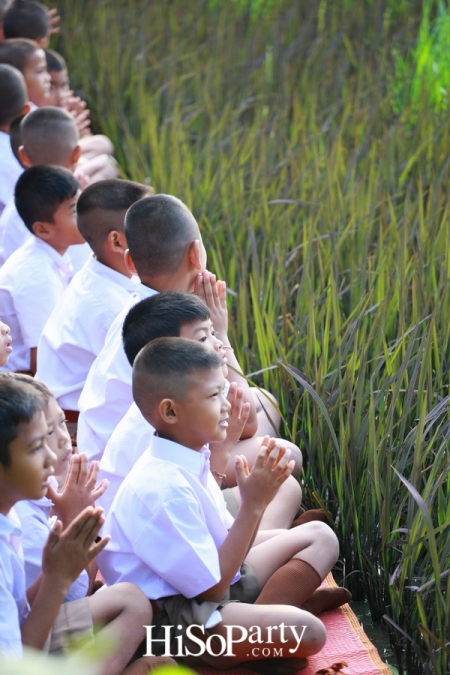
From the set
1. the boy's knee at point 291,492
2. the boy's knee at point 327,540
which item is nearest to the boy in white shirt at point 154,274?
the boy's knee at point 291,492

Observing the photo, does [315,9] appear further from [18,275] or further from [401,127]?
[18,275]

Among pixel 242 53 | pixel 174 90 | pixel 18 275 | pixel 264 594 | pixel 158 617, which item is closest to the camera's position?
pixel 158 617

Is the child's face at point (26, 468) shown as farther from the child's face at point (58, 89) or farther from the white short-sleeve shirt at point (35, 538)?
the child's face at point (58, 89)

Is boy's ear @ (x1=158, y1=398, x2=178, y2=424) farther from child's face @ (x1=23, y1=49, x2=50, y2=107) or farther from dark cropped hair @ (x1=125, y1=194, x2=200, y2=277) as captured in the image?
child's face @ (x1=23, y1=49, x2=50, y2=107)

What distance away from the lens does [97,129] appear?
5531 millimetres

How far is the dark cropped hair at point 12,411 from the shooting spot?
1.51 meters

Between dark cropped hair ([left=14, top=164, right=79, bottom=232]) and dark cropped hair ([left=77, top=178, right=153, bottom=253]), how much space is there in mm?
259

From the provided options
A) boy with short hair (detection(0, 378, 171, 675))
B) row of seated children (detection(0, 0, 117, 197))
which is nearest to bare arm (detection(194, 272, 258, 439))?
boy with short hair (detection(0, 378, 171, 675))

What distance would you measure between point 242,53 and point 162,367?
4642mm

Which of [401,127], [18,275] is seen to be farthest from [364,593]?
[401,127]

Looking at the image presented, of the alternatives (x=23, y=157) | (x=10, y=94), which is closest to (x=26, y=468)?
(x=23, y=157)

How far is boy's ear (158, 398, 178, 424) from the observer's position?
69.4 inches

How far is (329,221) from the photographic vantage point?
11.2 ft

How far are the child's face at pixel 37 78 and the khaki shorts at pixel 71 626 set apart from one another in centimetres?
333
